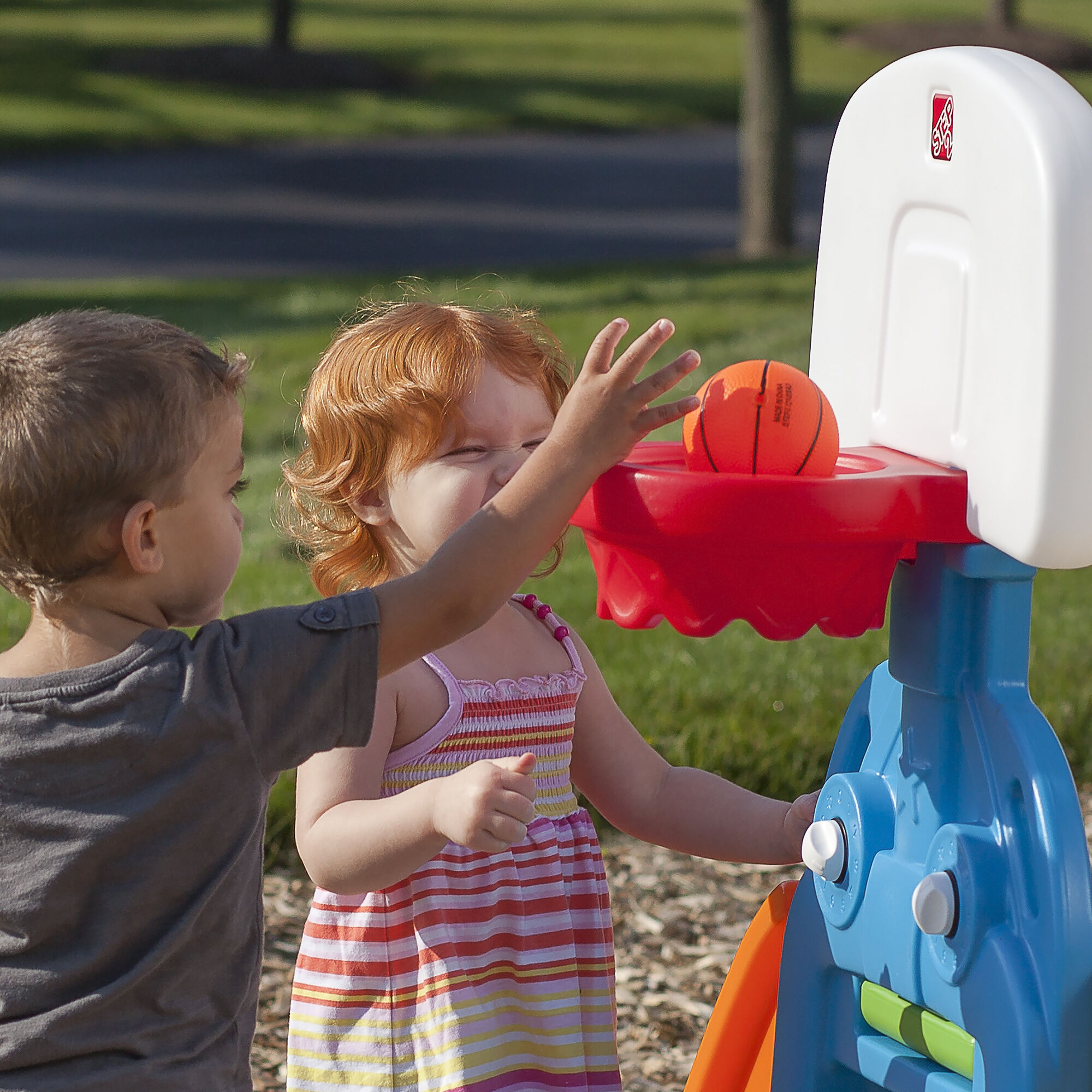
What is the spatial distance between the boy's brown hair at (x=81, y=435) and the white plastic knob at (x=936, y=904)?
971 millimetres

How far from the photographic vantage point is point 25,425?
1709 millimetres

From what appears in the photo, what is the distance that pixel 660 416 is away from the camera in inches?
70.8

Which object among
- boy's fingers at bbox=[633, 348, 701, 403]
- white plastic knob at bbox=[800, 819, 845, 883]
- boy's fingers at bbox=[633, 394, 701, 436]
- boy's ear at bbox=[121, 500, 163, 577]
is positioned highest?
boy's fingers at bbox=[633, 348, 701, 403]

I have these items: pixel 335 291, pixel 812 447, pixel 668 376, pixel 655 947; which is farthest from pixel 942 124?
pixel 335 291

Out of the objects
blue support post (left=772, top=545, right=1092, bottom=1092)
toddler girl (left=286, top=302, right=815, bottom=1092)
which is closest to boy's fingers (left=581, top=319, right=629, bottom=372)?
toddler girl (left=286, top=302, right=815, bottom=1092)

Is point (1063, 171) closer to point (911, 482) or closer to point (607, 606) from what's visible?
point (911, 482)

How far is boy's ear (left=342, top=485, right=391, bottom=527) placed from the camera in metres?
2.29

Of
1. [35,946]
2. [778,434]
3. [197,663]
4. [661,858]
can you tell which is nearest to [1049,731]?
[778,434]

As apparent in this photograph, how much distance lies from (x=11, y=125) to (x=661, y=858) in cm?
2212

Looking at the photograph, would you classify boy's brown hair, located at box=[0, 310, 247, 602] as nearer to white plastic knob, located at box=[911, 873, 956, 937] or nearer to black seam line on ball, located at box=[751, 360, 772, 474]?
black seam line on ball, located at box=[751, 360, 772, 474]

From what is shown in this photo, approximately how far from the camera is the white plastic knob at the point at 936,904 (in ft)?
6.23

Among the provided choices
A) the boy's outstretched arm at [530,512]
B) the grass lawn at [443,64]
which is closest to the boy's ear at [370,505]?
the boy's outstretched arm at [530,512]

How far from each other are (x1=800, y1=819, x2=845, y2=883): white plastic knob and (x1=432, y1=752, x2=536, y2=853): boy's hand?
1.68 ft

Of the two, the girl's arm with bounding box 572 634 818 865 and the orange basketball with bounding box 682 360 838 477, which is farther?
the girl's arm with bounding box 572 634 818 865
